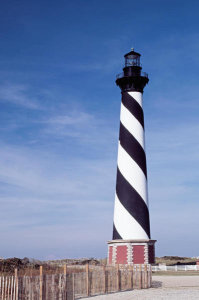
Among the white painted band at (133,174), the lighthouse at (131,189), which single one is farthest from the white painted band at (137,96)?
the white painted band at (133,174)

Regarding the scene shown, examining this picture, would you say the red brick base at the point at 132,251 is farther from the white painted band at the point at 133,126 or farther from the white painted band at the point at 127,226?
the white painted band at the point at 133,126

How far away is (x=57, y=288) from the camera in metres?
18.6

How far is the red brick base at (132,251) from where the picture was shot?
112 ft

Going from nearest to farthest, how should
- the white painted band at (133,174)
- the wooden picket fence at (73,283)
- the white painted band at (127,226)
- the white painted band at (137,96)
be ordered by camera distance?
the wooden picket fence at (73,283), the white painted band at (127,226), the white painted band at (133,174), the white painted band at (137,96)

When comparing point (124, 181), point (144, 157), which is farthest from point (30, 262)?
point (144, 157)

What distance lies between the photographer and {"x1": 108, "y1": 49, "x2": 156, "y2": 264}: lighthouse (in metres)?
34.5

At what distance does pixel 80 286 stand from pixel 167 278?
10985 millimetres

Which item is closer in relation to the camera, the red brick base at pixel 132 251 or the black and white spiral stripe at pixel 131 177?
the red brick base at pixel 132 251

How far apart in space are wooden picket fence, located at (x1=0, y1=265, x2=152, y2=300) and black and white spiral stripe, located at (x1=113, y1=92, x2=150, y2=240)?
31.4 ft

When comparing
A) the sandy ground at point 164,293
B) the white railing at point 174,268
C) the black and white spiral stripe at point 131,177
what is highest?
the black and white spiral stripe at point 131,177

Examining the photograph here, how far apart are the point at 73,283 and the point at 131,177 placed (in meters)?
16.8

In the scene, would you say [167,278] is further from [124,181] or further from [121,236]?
[124,181]

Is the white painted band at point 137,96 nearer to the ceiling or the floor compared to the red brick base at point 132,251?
nearer to the ceiling

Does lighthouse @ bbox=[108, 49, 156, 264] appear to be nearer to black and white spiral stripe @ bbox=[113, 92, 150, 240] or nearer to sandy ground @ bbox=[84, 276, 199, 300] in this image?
black and white spiral stripe @ bbox=[113, 92, 150, 240]
